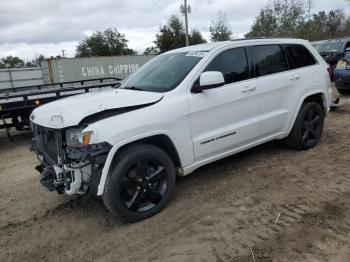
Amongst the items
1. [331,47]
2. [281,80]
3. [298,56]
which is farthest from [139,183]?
[331,47]

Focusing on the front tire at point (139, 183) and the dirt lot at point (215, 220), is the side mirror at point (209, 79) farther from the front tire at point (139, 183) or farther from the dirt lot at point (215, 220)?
the dirt lot at point (215, 220)

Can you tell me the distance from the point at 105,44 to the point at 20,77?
31499 mm

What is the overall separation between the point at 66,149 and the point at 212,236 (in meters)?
1.69

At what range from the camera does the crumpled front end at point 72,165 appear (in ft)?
11.6

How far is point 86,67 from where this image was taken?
22.5 metres

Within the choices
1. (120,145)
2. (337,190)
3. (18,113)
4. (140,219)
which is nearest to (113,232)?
(140,219)

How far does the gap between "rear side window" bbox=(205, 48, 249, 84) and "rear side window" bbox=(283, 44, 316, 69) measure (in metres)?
0.98

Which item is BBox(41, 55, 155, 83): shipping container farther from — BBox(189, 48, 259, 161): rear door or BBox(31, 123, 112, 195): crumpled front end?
BBox(31, 123, 112, 195): crumpled front end

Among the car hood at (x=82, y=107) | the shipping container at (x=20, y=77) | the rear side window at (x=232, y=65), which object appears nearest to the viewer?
the car hood at (x=82, y=107)

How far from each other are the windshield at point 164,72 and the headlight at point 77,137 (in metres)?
1.12

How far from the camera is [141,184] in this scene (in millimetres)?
3846

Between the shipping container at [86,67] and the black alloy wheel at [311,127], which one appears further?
the shipping container at [86,67]

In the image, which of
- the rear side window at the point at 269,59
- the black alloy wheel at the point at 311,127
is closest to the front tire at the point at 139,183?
the rear side window at the point at 269,59

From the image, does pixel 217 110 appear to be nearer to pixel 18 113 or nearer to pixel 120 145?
pixel 120 145
